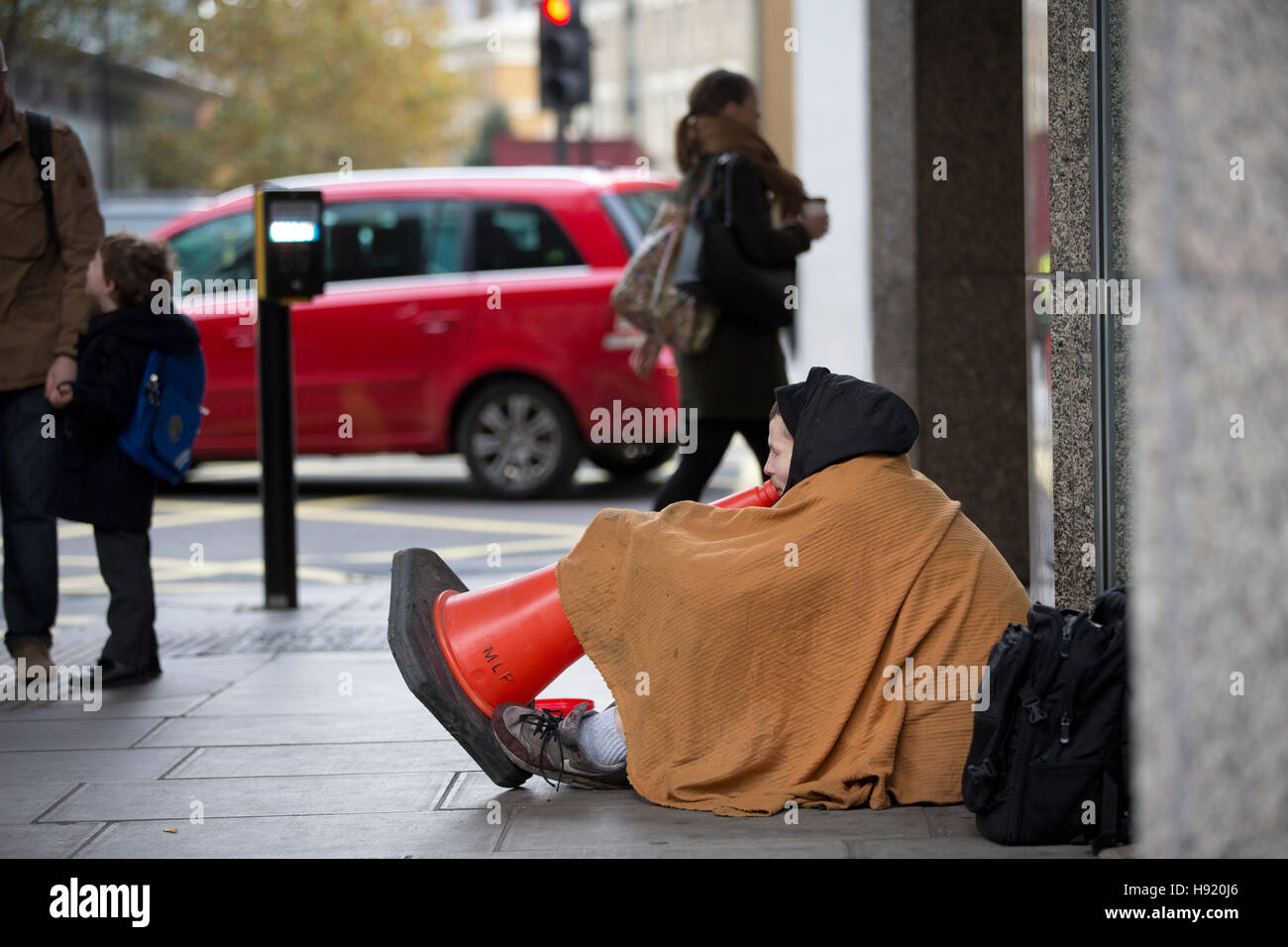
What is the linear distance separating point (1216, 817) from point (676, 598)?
1598mm

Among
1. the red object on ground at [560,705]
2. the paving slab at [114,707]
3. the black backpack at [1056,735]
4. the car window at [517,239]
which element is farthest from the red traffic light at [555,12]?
the black backpack at [1056,735]

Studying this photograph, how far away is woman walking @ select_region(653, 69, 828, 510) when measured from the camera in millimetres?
5828

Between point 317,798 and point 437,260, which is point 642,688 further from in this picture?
point 437,260

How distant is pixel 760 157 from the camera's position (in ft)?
19.4

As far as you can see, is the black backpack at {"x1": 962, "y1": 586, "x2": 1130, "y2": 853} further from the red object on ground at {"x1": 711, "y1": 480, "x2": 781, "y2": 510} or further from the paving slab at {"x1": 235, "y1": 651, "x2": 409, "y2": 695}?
the paving slab at {"x1": 235, "y1": 651, "x2": 409, "y2": 695}

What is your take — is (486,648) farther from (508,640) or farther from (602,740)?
(602,740)

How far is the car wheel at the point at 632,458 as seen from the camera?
446 inches

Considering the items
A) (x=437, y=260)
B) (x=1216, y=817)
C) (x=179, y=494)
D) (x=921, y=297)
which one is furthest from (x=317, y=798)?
(x=179, y=494)

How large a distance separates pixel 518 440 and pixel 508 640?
674cm

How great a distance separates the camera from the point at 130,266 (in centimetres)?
557

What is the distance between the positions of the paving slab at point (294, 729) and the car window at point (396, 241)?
6.00 m

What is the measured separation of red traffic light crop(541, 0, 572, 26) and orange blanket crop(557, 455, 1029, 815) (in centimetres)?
981

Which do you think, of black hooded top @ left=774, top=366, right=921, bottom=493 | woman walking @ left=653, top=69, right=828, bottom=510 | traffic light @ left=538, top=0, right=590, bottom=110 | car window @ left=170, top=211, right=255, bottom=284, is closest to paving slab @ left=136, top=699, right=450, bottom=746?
woman walking @ left=653, top=69, right=828, bottom=510
